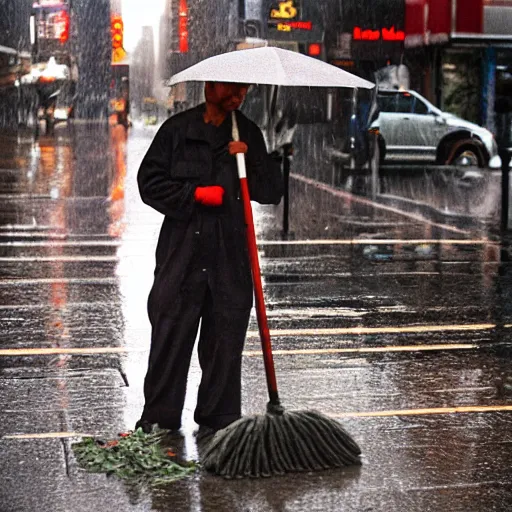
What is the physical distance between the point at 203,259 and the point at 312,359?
2.35 m

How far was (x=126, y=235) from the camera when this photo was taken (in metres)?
16.9

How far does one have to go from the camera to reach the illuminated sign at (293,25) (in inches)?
1507

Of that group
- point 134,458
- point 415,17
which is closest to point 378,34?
point 415,17

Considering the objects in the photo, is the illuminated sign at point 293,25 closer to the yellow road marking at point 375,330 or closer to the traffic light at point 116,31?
the yellow road marking at point 375,330

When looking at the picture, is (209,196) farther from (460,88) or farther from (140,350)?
(460,88)

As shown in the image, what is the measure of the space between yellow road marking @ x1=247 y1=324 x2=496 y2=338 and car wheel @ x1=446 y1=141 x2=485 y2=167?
20.4 m

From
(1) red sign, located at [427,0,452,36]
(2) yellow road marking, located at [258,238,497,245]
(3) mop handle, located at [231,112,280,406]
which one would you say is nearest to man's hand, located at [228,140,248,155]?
(3) mop handle, located at [231,112,280,406]

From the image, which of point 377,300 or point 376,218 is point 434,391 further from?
point 376,218

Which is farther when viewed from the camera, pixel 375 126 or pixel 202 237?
pixel 375 126

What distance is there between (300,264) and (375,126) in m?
15.8

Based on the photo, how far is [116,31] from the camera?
113562 millimetres

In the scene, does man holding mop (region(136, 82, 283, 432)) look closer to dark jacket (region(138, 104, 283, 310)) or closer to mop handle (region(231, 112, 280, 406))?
dark jacket (region(138, 104, 283, 310))

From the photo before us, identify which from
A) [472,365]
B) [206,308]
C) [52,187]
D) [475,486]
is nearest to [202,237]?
[206,308]

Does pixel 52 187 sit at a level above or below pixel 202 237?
below
